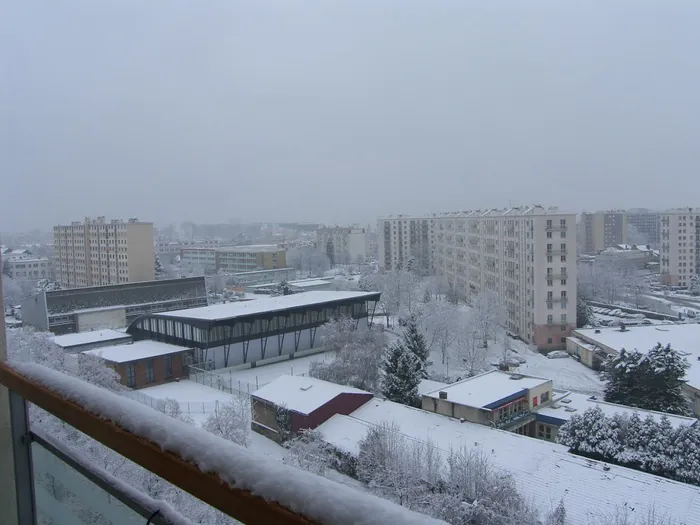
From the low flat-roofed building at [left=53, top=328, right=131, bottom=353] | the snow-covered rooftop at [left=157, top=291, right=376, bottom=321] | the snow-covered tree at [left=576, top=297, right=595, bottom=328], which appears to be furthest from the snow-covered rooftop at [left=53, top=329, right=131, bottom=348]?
the snow-covered tree at [left=576, top=297, right=595, bottom=328]

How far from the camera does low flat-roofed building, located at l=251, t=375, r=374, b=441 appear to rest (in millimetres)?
4555

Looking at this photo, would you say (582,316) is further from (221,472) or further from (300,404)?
(221,472)

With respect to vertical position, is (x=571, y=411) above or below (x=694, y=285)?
below

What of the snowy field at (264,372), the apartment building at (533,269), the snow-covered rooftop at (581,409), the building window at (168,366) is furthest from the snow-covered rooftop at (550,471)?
the apartment building at (533,269)

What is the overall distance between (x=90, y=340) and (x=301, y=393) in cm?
405

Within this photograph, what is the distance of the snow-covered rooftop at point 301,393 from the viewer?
466 cm

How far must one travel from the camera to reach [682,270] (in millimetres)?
14570

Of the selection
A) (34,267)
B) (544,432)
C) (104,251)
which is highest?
(104,251)

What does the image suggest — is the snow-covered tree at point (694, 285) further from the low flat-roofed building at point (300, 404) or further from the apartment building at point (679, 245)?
the low flat-roofed building at point (300, 404)

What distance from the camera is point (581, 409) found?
5285mm

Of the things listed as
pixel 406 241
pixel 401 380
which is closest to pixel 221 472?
pixel 401 380

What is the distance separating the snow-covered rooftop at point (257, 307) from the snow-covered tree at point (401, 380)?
252cm

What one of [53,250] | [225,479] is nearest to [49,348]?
[225,479]

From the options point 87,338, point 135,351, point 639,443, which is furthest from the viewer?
point 87,338
